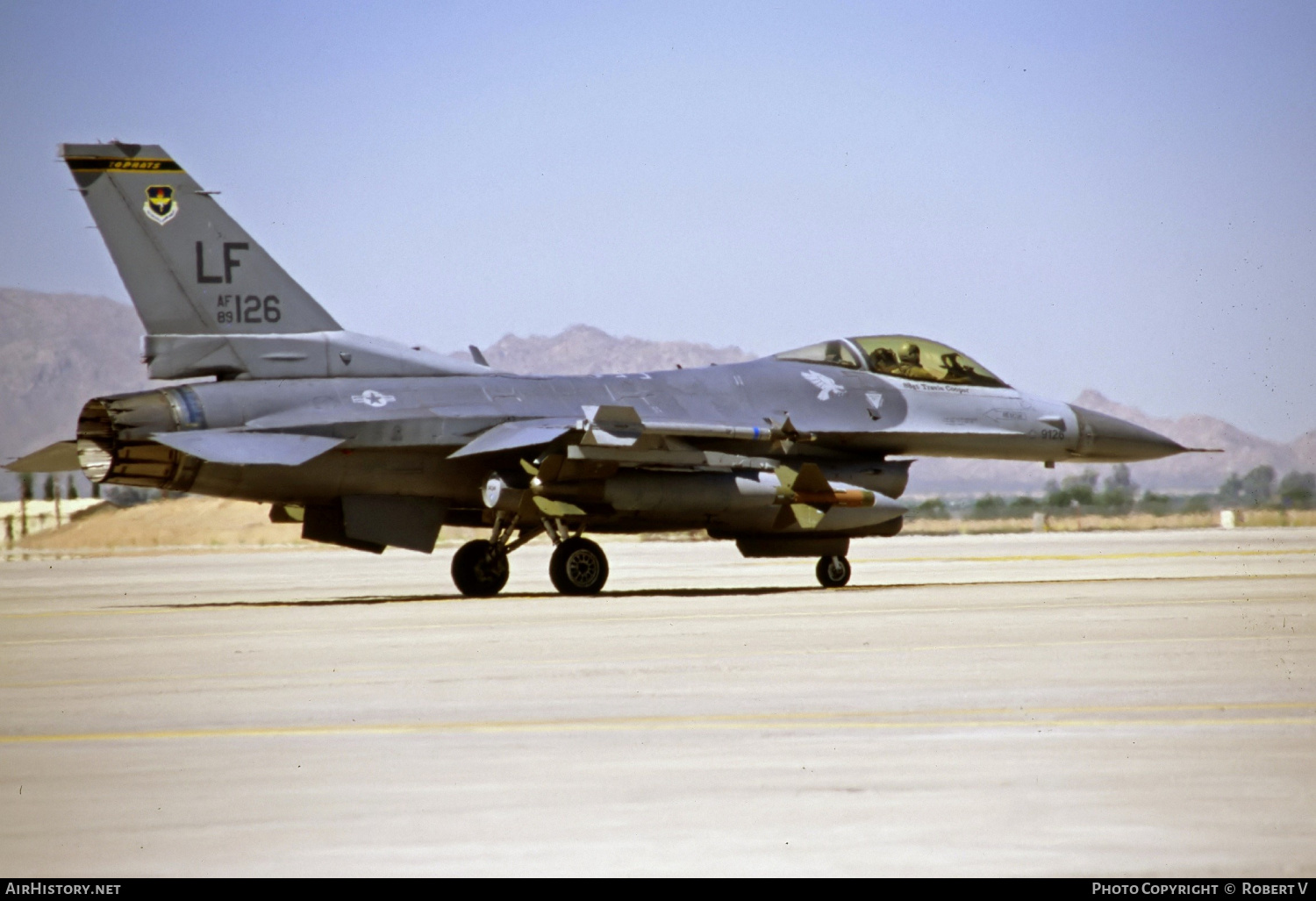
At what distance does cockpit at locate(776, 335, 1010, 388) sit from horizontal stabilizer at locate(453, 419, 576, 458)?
13.9 feet

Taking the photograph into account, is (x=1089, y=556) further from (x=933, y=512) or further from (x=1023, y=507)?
(x=933, y=512)

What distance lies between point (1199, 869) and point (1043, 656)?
6.29 meters

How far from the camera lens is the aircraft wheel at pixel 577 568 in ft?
66.3

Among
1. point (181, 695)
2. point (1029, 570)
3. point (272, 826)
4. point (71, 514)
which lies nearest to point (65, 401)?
point (71, 514)

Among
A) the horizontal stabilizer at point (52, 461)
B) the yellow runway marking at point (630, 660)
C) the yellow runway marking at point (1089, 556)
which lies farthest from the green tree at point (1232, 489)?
the yellow runway marking at point (630, 660)

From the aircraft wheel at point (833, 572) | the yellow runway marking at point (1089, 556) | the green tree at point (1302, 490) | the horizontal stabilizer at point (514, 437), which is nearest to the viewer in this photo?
the horizontal stabilizer at point (514, 437)

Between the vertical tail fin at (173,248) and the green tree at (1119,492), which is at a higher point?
the vertical tail fin at (173,248)

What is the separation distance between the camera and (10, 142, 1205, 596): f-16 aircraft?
60.4 ft

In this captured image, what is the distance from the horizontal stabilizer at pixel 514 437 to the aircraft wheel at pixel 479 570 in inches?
67.1

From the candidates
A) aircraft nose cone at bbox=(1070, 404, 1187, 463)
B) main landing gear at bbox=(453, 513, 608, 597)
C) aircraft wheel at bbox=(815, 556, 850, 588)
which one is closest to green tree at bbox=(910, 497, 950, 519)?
aircraft nose cone at bbox=(1070, 404, 1187, 463)

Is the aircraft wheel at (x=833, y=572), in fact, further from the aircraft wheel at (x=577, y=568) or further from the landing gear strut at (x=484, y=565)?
the landing gear strut at (x=484, y=565)

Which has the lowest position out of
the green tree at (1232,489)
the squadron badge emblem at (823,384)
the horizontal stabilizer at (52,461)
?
the green tree at (1232,489)

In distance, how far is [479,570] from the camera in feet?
68.5

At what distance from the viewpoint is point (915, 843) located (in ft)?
17.5
